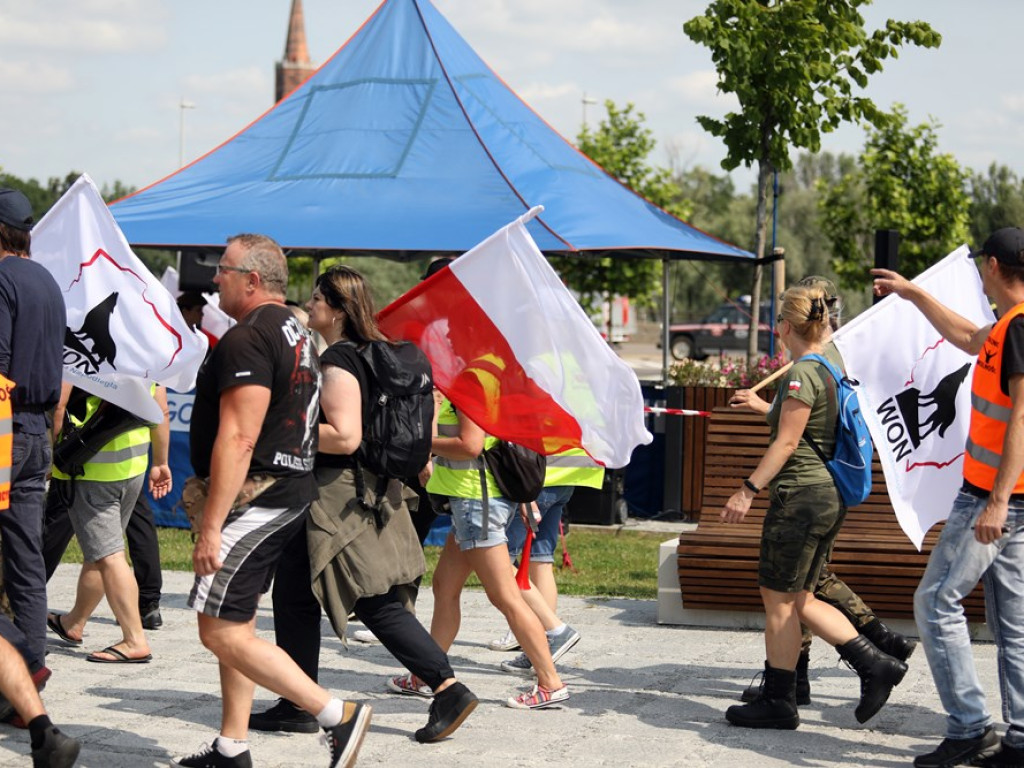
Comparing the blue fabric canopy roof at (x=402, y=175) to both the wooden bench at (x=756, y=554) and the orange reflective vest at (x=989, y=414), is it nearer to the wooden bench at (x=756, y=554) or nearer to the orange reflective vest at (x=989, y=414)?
the wooden bench at (x=756, y=554)

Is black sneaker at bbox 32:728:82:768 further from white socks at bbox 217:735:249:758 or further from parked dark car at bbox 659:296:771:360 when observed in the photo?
parked dark car at bbox 659:296:771:360

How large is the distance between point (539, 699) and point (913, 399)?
203 centimetres

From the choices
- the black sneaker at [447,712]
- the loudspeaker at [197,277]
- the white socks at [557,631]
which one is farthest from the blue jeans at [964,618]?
the loudspeaker at [197,277]

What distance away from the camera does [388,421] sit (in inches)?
212

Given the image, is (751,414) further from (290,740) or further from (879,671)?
(290,740)

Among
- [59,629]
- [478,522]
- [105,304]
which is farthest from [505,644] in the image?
[105,304]

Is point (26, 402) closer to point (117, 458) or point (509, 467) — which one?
point (117, 458)

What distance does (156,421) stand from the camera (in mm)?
6738

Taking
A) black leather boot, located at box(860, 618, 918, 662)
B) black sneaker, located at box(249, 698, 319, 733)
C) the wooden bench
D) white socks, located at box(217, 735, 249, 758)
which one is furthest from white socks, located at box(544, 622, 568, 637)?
white socks, located at box(217, 735, 249, 758)

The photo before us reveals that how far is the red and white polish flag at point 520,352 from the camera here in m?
5.79

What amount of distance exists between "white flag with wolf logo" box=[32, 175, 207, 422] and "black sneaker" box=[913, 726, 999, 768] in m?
3.69

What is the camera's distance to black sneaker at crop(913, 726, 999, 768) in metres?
5.09

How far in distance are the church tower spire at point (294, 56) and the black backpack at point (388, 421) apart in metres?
85.7

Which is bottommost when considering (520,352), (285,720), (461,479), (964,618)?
(285,720)
